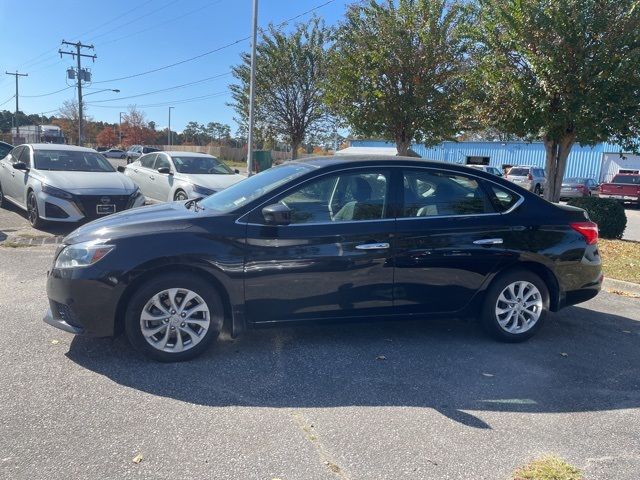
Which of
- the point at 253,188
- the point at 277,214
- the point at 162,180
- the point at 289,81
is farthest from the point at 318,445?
the point at 289,81

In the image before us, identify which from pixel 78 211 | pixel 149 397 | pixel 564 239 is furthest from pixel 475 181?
pixel 78 211

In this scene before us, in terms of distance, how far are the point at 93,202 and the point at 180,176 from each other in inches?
101

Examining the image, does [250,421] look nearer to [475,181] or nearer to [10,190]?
[475,181]

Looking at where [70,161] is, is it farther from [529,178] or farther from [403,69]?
[529,178]

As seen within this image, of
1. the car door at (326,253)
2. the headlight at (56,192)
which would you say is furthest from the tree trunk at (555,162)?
the headlight at (56,192)

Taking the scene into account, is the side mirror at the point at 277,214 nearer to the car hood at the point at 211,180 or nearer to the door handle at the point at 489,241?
the door handle at the point at 489,241

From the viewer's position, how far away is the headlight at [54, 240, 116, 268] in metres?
3.98

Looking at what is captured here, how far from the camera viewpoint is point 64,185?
9.14 meters

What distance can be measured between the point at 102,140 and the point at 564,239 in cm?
8278

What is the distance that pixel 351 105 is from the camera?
14117 mm

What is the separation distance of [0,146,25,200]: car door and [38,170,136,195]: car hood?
1543mm

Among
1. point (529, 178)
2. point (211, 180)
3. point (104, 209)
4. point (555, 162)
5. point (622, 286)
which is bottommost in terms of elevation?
point (622, 286)

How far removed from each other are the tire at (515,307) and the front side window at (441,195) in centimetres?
68

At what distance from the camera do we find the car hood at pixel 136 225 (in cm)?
409
